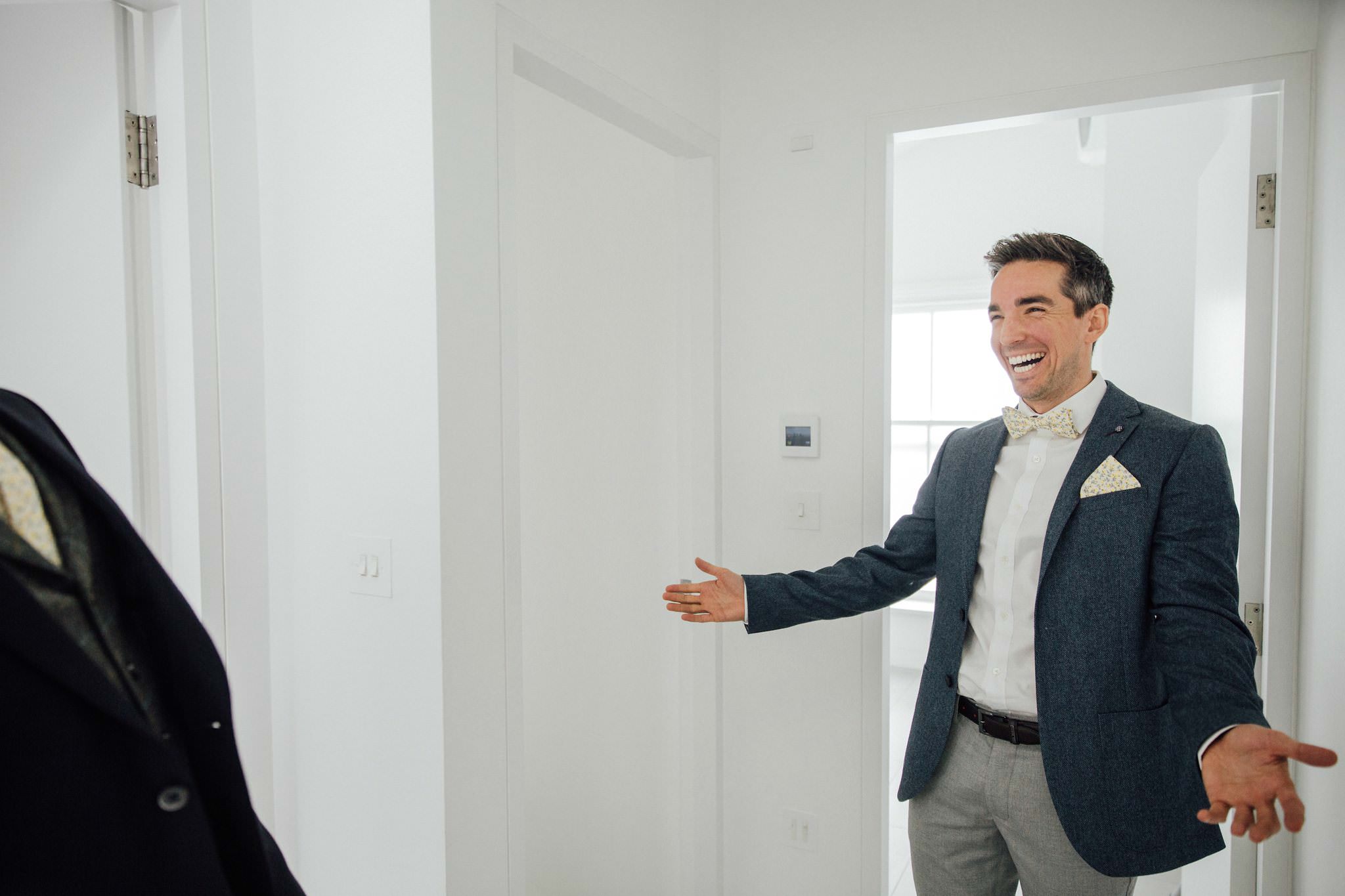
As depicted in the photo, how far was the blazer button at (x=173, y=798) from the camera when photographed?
1.87ft

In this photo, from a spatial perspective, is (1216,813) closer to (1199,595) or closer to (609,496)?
(1199,595)

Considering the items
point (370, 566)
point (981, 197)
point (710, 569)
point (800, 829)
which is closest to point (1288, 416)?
point (710, 569)

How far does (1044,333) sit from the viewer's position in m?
1.49

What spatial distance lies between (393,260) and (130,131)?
546mm

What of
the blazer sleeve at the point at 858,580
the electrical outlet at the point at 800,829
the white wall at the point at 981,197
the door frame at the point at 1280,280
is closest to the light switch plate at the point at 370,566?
the blazer sleeve at the point at 858,580

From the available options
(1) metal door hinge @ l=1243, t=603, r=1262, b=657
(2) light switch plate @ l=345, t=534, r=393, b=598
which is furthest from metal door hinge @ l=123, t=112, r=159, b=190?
(1) metal door hinge @ l=1243, t=603, r=1262, b=657

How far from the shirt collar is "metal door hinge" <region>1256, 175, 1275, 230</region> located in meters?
0.68

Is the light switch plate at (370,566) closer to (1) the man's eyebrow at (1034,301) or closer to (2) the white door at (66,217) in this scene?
(2) the white door at (66,217)

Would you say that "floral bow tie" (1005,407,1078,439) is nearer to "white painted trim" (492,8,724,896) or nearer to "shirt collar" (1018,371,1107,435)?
"shirt collar" (1018,371,1107,435)

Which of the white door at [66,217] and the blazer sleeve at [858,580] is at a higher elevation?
the white door at [66,217]

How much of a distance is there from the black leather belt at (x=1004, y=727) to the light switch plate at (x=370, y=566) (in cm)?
112

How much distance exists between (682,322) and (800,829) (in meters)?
1.46

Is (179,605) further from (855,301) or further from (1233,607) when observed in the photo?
(855,301)

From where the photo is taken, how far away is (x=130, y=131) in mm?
1461
